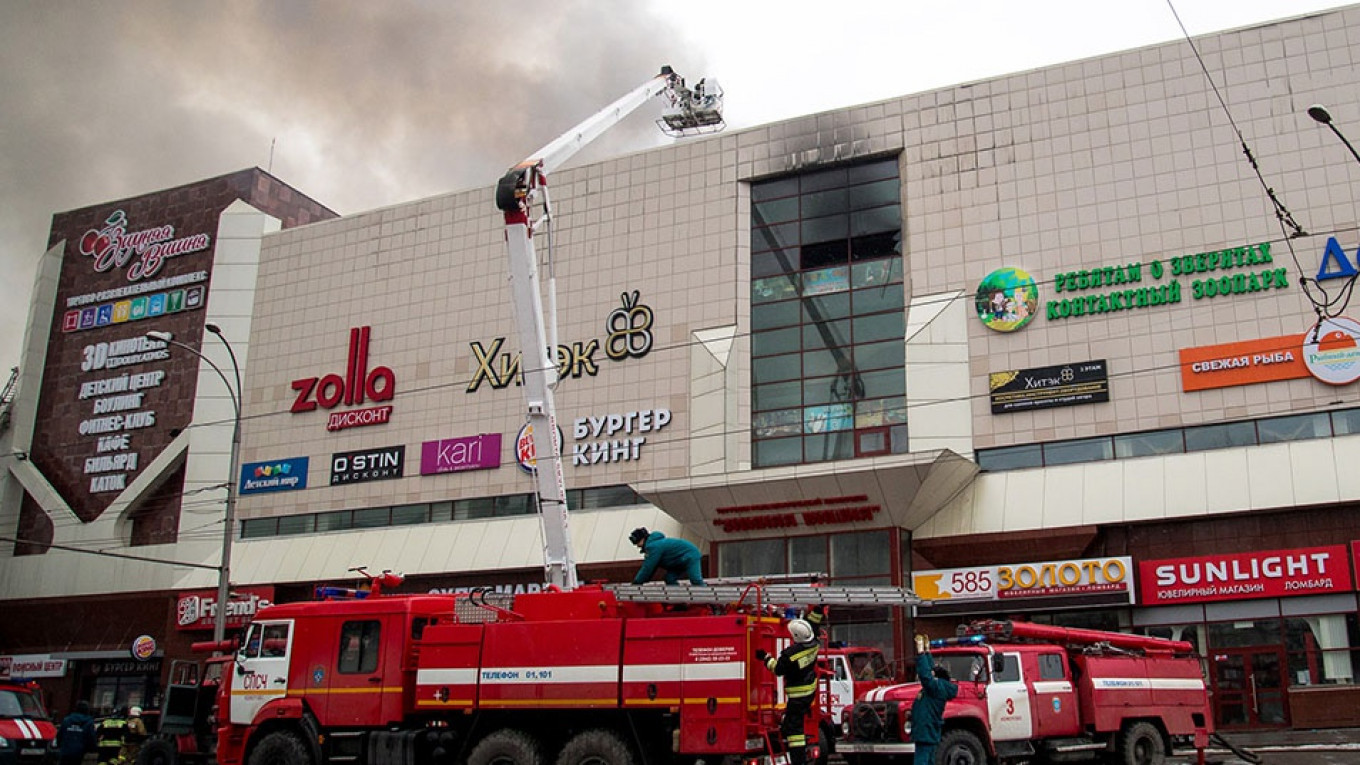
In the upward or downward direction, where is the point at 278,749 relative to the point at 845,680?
downward

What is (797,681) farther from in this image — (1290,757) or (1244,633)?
(1244,633)

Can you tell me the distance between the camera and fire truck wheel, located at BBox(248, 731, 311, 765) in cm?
1752

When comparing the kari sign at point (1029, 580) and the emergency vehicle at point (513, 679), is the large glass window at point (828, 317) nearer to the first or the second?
the kari sign at point (1029, 580)

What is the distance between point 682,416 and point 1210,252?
16042 mm

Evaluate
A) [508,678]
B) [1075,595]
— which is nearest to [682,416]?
[1075,595]

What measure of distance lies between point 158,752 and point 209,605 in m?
23.6

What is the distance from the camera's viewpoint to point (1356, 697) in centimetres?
2697

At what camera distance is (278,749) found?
58.0ft

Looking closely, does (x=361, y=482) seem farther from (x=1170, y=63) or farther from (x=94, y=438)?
(x=1170, y=63)

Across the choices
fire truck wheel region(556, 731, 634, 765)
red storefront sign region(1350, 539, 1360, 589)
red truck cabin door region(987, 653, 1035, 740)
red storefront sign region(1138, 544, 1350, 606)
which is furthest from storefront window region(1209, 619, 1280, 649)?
fire truck wheel region(556, 731, 634, 765)

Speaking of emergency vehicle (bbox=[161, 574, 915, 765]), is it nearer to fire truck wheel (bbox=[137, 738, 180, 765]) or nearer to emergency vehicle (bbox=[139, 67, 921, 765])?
emergency vehicle (bbox=[139, 67, 921, 765])

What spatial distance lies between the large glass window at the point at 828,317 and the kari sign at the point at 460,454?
9931 mm

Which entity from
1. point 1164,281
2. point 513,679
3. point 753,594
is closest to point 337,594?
point 513,679

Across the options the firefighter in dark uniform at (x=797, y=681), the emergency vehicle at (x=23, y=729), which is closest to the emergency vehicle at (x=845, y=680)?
the firefighter in dark uniform at (x=797, y=681)
